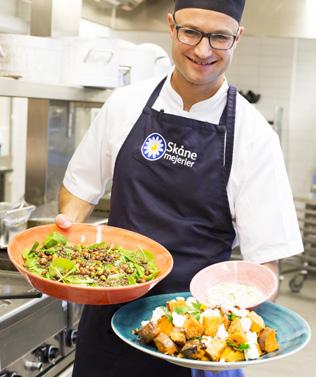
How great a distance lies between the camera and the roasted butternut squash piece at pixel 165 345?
1.22 m

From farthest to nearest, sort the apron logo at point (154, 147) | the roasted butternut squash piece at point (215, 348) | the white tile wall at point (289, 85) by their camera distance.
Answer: the white tile wall at point (289, 85), the apron logo at point (154, 147), the roasted butternut squash piece at point (215, 348)

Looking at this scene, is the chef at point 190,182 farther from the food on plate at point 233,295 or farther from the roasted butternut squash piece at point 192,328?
the roasted butternut squash piece at point 192,328

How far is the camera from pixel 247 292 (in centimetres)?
143

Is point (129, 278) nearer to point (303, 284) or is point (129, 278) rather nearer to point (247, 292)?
point (247, 292)

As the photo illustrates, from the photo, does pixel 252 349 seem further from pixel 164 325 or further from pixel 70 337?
pixel 70 337

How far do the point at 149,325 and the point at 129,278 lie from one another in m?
0.14

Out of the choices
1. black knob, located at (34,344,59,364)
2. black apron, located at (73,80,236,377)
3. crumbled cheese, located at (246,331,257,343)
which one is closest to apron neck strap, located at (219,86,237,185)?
black apron, located at (73,80,236,377)

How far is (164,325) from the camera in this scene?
1279 millimetres

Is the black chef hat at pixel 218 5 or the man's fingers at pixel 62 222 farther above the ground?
the black chef hat at pixel 218 5

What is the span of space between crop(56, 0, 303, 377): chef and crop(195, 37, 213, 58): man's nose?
0.04 m

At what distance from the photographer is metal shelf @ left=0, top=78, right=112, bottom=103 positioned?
1.86m

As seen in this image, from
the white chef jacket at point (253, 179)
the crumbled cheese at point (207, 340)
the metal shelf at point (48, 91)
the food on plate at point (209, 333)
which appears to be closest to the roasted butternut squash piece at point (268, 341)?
the food on plate at point (209, 333)

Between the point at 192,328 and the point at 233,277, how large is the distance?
0.24m

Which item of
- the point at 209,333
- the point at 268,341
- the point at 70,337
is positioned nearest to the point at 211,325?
the point at 209,333
